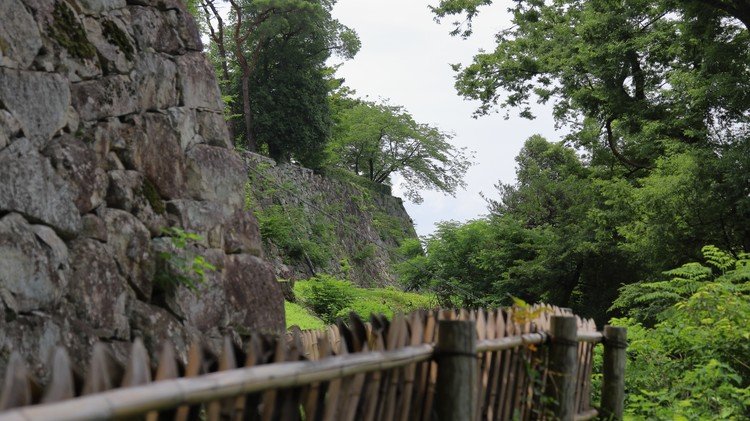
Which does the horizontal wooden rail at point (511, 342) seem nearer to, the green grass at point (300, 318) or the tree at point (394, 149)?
the green grass at point (300, 318)

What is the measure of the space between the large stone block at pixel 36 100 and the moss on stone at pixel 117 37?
124 cm

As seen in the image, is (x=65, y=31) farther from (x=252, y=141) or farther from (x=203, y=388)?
(x=252, y=141)

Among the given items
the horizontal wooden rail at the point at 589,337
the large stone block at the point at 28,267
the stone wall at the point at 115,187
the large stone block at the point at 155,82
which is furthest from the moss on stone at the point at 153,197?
the horizontal wooden rail at the point at 589,337

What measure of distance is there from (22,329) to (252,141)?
2279 cm

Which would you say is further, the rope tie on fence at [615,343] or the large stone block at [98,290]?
the large stone block at [98,290]

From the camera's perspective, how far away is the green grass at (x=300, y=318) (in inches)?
578

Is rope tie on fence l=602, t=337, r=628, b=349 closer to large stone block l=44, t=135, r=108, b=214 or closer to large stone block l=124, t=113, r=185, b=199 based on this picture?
large stone block l=44, t=135, r=108, b=214

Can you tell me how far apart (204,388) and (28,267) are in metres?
A: 5.01

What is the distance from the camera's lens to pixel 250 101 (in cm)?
2919

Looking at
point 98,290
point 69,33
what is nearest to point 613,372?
point 98,290

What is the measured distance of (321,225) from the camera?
84.2ft

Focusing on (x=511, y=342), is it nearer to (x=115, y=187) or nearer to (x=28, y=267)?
(x=28, y=267)

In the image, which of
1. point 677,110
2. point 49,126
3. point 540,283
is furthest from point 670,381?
point 540,283

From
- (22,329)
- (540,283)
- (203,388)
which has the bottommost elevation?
(22,329)
